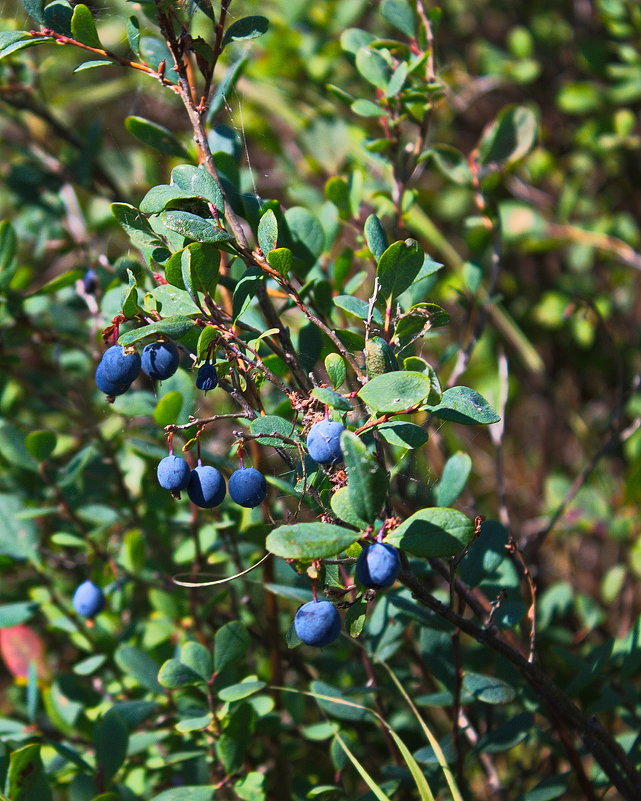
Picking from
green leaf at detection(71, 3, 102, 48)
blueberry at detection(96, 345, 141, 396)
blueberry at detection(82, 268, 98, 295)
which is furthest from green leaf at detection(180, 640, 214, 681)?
green leaf at detection(71, 3, 102, 48)

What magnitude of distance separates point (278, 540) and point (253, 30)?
58 centimetres

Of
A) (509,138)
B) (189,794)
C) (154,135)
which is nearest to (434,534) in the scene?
(189,794)

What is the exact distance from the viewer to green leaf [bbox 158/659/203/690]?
0.99 m

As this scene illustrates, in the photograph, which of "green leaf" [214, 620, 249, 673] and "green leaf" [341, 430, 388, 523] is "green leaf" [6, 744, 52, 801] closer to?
"green leaf" [214, 620, 249, 673]

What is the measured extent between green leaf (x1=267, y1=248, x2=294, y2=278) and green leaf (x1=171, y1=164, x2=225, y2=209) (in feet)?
0.24

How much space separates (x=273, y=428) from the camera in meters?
0.80

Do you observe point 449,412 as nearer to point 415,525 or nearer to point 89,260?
point 415,525

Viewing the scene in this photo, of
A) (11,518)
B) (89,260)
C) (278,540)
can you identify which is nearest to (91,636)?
(11,518)

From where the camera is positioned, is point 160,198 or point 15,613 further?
point 15,613

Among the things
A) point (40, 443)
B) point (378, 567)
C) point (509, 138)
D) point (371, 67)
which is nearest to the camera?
point (378, 567)

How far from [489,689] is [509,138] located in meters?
0.88

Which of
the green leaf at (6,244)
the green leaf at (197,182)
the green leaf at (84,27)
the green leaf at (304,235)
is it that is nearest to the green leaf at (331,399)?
the green leaf at (197,182)

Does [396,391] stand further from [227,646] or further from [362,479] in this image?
[227,646]

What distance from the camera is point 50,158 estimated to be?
66.1 inches
